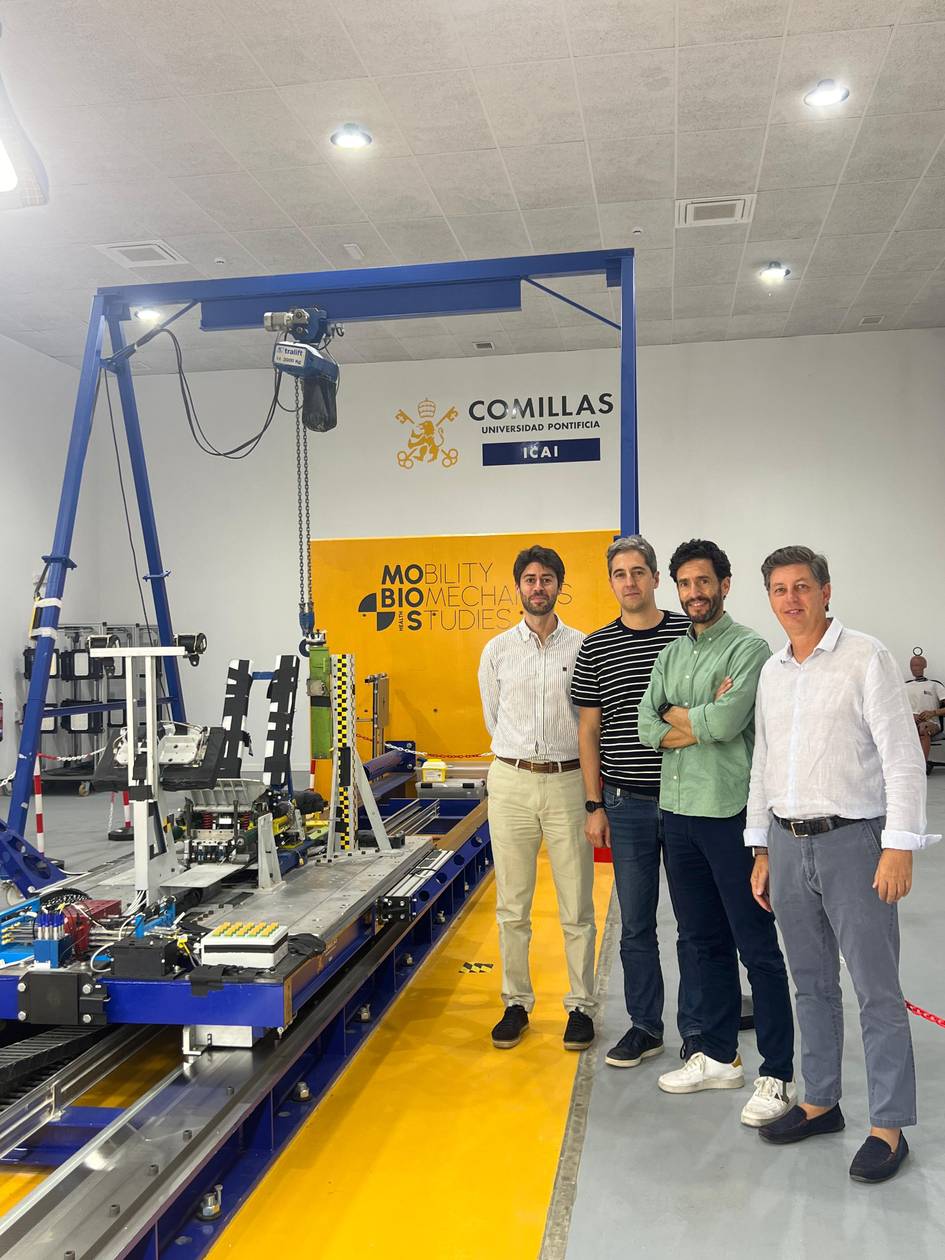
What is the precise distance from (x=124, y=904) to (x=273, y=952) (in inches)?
47.1

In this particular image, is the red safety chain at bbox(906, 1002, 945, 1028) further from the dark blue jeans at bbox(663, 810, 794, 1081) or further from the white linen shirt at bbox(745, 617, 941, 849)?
the white linen shirt at bbox(745, 617, 941, 849)

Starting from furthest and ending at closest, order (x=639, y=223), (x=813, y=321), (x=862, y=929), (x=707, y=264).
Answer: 1. (x=813, y=321)
2. (x=707, y=264)
3. (x=639, y=223)
4. (x=862, y=929)

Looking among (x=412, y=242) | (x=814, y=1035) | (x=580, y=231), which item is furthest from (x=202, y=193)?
(x=814, y=1035)

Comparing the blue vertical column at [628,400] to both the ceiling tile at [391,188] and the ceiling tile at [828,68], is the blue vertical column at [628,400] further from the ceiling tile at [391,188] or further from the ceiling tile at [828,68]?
the ceiling tile at [391,188]

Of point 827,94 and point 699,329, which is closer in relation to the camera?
point 827,94

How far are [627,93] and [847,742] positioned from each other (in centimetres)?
446

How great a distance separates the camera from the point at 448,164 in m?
6.41

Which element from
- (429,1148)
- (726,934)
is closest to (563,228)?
(726,934)

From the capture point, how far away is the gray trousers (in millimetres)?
2619

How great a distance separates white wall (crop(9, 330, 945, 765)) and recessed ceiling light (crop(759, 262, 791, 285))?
1870 mm

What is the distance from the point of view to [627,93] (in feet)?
18.4

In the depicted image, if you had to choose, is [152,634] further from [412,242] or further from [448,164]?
[448,164]

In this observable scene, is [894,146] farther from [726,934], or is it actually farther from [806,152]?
[726,934]

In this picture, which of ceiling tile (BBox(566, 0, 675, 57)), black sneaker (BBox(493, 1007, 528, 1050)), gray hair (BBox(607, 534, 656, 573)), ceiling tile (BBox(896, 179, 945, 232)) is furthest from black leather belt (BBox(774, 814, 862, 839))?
ceiling tile (BBox(896, 179, 945, 232))
